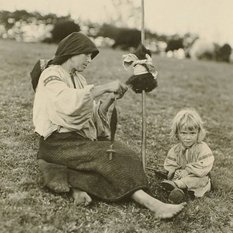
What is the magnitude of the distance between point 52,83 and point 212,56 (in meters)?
13.8

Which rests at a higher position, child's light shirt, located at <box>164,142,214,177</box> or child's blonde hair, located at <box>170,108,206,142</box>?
child's blonde hair, located at <box>170,108,206,142</box>

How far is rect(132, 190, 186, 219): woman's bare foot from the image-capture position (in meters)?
3.38

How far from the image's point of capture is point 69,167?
3.77 m

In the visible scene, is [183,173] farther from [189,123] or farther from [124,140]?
[124,140]

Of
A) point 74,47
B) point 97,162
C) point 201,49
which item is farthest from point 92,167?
point 201,49

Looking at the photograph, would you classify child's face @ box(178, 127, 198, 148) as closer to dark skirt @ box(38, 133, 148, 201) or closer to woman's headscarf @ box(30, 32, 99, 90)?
dark skirt @ box(38, 133, 148, 201)

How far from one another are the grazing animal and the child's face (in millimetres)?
613

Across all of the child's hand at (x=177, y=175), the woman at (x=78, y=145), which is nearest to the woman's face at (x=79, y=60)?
the woman at (x=78, y=145)

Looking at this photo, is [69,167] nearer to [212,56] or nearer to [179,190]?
[179,190]

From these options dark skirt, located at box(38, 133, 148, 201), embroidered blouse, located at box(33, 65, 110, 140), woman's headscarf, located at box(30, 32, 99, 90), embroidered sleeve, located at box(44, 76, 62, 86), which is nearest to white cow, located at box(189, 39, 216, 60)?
embroidered blouse, located at box(33, 65, 110, 140)

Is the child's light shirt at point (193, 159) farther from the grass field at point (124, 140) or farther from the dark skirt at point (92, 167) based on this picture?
the dark skirt at point (92, 167)

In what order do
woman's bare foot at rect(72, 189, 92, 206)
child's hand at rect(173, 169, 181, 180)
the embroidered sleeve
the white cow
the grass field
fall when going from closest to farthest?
1. the grass field
2. woman's bare foot at rect(72, 189, 92, 206)
3. the embroidered sleeve
4. child's hand at rect(173, 169, 181, 180)
5. the white cow

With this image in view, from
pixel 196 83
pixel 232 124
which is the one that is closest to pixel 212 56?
pixel 196 83

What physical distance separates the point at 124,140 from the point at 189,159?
136 centimetres
